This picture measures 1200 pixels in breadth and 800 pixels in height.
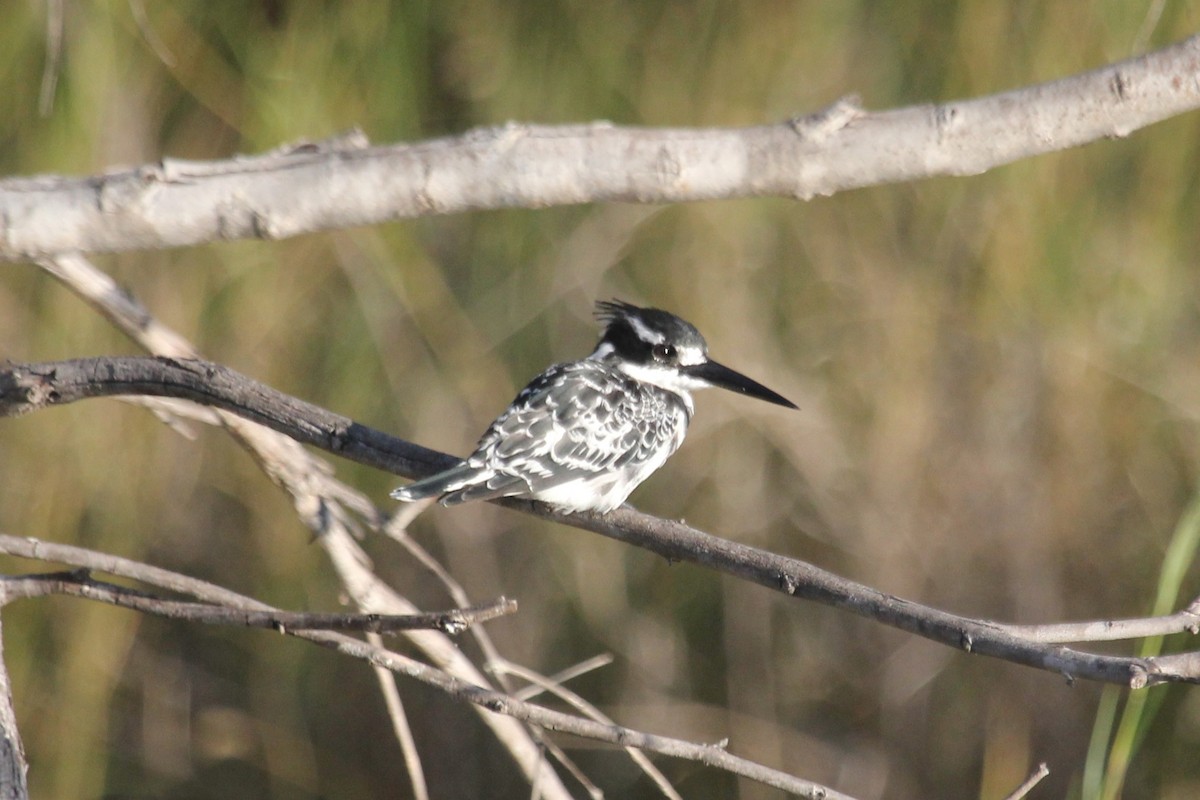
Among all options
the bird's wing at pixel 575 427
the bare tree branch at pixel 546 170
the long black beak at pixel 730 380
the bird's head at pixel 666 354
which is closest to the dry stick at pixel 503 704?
the bare tree branch at pixel 546 170

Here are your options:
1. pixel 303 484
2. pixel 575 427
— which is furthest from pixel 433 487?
pixel 575 427

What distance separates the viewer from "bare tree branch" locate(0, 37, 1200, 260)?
1379 mm

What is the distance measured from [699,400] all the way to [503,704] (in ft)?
7.45

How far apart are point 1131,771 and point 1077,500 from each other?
771 millimetres

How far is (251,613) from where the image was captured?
4.82ft

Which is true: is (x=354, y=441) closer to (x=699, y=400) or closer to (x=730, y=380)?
(x=730, y=380)

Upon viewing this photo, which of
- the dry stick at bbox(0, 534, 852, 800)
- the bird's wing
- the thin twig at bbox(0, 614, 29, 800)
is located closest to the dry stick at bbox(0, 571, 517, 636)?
the dry stick at bbox(0, 534, 852, 800)

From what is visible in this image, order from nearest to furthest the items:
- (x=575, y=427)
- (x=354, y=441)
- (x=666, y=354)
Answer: (x=354, y=441)
(x=575, y=427)
(x=666, y=354)

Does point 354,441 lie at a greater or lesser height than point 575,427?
lesser

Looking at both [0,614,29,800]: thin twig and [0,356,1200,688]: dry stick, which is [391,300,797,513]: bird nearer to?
[0,356,1200,688]: dry stick

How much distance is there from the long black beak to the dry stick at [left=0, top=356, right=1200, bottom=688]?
833 mm

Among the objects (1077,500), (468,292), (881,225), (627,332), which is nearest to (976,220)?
(881,225)

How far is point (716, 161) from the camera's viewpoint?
4.76ft

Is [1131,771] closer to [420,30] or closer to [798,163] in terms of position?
[798,163]
